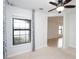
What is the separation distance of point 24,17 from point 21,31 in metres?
0.80

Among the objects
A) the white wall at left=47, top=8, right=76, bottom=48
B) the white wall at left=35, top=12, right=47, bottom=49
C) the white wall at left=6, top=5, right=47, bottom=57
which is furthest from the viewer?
the white wall at left=47, top=8, right=76, bottom=48

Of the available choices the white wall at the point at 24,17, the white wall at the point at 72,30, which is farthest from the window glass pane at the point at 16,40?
the white wall at the point at 72,30

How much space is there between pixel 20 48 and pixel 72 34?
3.76m

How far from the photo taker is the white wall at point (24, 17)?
412 centimetres

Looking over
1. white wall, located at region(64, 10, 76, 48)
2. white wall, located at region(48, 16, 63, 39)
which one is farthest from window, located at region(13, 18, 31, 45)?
white wall, located at region(48, 16, 63, 39)

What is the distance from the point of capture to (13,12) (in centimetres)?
432

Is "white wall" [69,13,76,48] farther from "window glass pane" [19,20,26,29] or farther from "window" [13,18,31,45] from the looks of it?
"window glass pane" [19,20,26,29]

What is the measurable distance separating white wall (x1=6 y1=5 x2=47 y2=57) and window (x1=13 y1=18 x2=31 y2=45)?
220 mm

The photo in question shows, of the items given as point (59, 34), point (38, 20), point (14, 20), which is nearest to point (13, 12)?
point (14, 20)

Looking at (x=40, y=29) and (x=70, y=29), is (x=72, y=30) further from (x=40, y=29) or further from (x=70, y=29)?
(x=40, y=29)

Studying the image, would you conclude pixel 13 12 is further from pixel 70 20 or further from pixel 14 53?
pixel 70 20

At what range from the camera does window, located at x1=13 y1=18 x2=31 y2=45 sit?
4484 mm

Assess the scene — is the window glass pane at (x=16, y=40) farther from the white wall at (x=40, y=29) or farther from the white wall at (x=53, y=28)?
the white wall at (x=53, y=28)

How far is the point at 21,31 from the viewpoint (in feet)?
15.8
